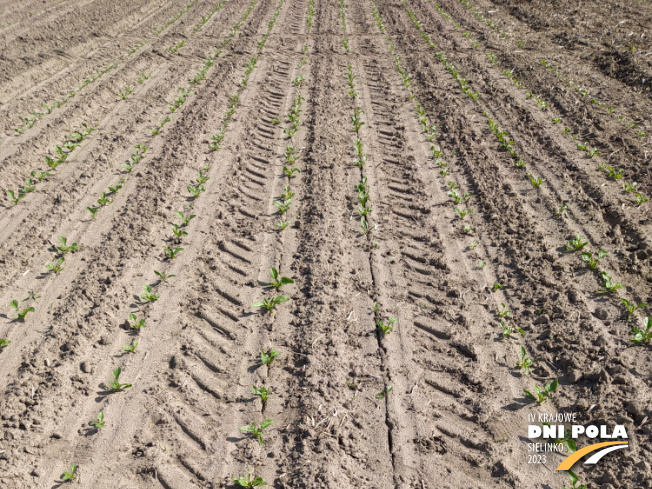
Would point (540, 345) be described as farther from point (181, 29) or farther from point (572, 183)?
point (181, 29)

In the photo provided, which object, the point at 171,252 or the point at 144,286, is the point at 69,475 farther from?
the point at 171,252

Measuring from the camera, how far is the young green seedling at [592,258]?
468 centimetres

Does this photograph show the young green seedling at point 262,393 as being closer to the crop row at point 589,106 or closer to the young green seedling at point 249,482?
the young green seedling at point 249,482

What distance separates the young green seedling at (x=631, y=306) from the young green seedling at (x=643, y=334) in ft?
0.55

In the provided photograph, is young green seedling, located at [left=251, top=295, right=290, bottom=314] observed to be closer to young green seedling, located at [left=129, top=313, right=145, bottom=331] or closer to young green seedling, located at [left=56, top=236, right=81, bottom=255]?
young green seedling, located at [left=129, top=313, right=145, bottom=331]

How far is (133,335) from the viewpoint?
416 cm

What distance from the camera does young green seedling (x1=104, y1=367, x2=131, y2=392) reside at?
3.62 meters

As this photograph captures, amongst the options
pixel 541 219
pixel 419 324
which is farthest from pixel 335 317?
pixel 541 219

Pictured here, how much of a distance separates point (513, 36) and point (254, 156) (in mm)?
9721

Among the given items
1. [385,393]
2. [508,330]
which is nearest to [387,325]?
[385,393]

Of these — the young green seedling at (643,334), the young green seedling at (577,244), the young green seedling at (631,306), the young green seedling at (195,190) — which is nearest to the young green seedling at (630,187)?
the young green seedling at (577,244)

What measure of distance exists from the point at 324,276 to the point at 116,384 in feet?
7.48

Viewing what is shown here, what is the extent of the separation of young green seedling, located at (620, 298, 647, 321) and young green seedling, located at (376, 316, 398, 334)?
2.28 meters

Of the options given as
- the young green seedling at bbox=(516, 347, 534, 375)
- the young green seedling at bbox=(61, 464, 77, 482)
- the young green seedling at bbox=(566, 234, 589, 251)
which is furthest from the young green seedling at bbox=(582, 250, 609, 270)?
the young green seedling at bbox=(61, 464, 77, 482)
